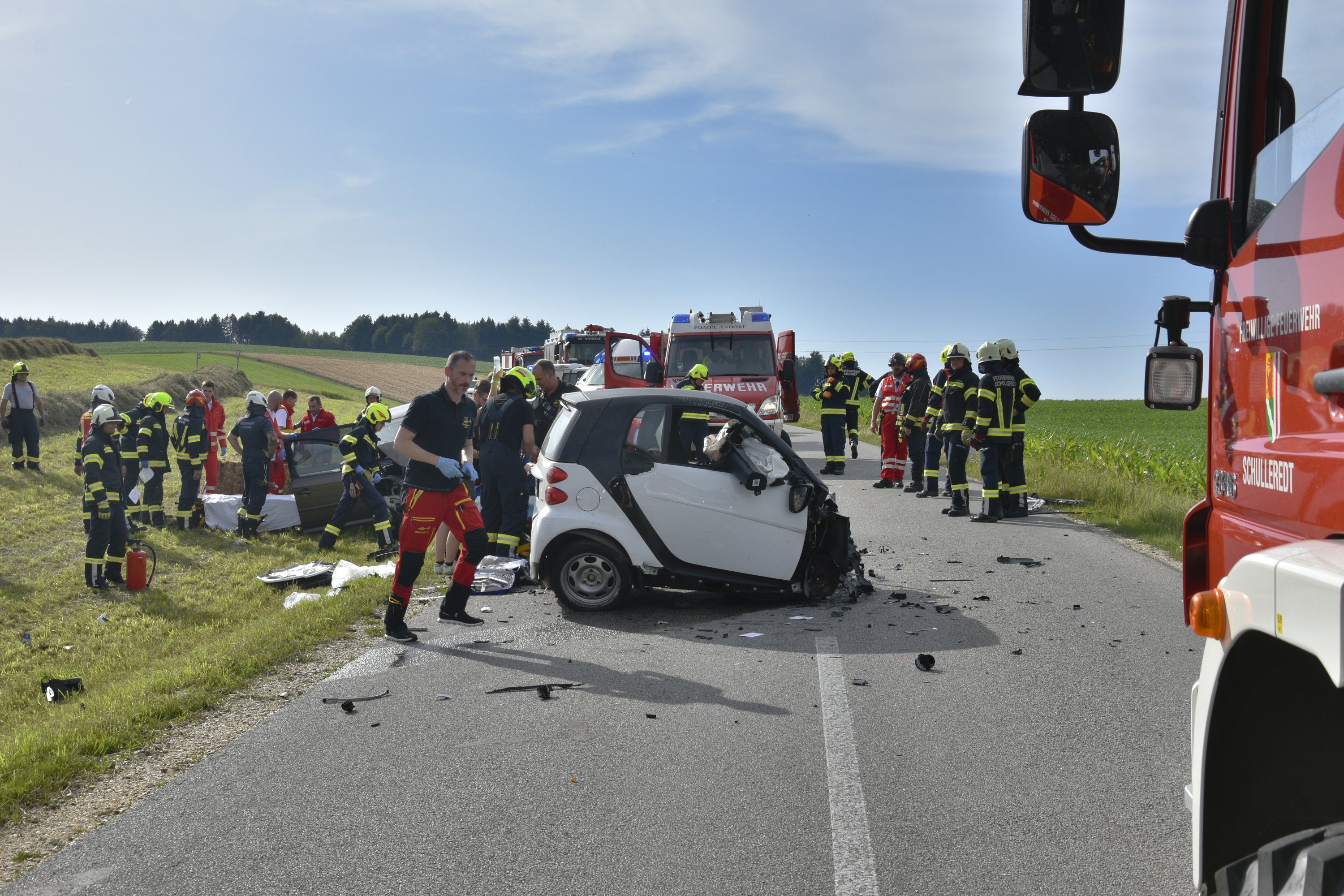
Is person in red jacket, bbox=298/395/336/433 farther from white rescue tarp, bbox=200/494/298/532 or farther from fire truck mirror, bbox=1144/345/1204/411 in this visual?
fire truck mirror, bbox=1144/345/1204/411

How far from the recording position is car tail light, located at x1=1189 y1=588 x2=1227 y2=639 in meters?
2.21

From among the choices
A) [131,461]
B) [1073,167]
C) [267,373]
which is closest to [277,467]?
Result: [131,461]

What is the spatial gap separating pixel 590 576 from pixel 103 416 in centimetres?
697

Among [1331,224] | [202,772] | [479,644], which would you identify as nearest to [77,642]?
[479,644]

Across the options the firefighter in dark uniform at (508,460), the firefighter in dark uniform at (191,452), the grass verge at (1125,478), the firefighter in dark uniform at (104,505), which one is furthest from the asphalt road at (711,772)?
the firefighter in dark uniform at (191,452)

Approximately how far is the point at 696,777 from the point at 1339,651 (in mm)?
3024

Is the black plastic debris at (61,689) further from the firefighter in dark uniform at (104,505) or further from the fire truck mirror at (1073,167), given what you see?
the fire truck mirror at (1073,167)

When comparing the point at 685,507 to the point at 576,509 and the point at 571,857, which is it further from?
the point at 571,857

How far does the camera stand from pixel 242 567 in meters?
11.9

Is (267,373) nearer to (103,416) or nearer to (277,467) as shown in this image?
(277,467)

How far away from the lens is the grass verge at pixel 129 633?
16.5ft

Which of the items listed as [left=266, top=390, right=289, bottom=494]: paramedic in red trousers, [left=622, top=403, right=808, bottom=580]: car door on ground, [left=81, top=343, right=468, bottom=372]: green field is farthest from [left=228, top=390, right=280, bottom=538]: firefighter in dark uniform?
[left=81, top=343, right=468, bottom=372]: green field

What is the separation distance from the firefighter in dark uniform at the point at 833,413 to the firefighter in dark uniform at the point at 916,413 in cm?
137

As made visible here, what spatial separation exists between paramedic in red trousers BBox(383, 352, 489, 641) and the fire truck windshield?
1289 centimetres
